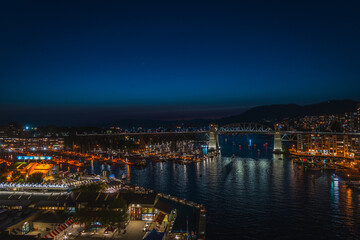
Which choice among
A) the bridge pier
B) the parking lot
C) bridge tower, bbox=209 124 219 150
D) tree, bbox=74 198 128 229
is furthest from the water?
bridge tower, bbox=209 124 219 150

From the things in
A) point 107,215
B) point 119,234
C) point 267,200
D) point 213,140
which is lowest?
point 267,200

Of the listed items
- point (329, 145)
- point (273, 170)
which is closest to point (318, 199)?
point (273, 170)

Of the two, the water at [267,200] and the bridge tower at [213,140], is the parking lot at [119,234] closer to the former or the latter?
the water at [267,200]

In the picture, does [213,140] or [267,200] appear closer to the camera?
[267,200]

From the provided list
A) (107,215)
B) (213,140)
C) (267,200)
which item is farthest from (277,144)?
(107,215)

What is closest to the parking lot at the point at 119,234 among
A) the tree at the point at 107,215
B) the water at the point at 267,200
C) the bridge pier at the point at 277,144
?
the tree at the point at 107,215

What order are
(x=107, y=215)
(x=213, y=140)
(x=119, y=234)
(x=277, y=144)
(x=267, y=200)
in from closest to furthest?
(x=119, y=234)
(x=107, y=215)
(x=267, y=200)
(x=277, y=144)
(x=213, y=140)

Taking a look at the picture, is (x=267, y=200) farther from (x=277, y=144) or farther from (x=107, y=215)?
(x=277, y=144)

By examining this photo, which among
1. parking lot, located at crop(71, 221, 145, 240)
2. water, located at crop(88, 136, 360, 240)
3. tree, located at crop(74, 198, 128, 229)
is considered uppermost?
tree, located at crop(74, 198, 128, 229)

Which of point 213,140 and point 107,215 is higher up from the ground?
point 107,215

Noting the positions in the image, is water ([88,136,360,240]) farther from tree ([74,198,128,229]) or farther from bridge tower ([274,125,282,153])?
bridge tower ([274,125,282,153])
